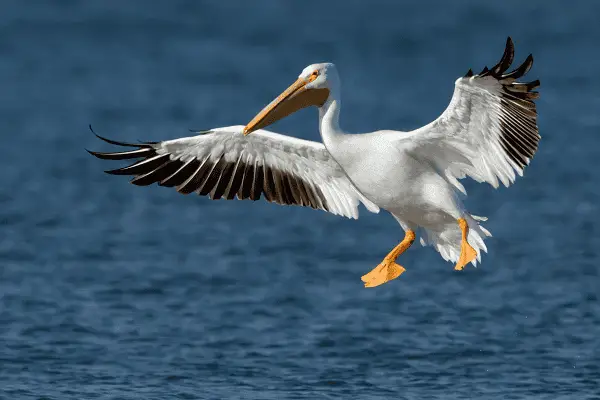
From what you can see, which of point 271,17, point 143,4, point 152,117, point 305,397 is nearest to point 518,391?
point 305,397

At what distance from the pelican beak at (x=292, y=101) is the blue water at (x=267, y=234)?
327 centimetres

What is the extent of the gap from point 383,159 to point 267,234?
7505 millimetres

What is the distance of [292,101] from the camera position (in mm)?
10625

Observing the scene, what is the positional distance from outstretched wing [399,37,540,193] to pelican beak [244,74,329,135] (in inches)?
28.6

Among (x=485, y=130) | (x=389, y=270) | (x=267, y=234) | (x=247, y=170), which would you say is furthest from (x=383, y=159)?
(x=267, y=234)

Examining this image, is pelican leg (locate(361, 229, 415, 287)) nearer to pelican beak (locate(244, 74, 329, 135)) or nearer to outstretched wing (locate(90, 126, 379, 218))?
outstretched wing (locate(90, 126, 379, 218))

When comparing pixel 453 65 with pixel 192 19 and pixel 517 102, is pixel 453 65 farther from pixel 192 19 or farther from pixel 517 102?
pixel 517 102

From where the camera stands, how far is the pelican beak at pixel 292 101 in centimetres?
1049

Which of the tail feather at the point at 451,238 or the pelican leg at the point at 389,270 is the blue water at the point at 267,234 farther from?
the tail feather at the point at 451,238

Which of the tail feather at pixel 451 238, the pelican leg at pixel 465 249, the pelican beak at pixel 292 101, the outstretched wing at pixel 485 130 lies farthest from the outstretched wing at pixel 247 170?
the pelican leg at pixel 465 249

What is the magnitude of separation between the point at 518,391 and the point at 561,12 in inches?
587

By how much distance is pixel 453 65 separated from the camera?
2389 centimetres

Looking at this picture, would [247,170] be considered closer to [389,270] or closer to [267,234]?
[389,270]

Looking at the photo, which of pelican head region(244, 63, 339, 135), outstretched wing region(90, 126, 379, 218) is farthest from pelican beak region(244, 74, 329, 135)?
outstretched wing region(90, 126, 379, 218)
